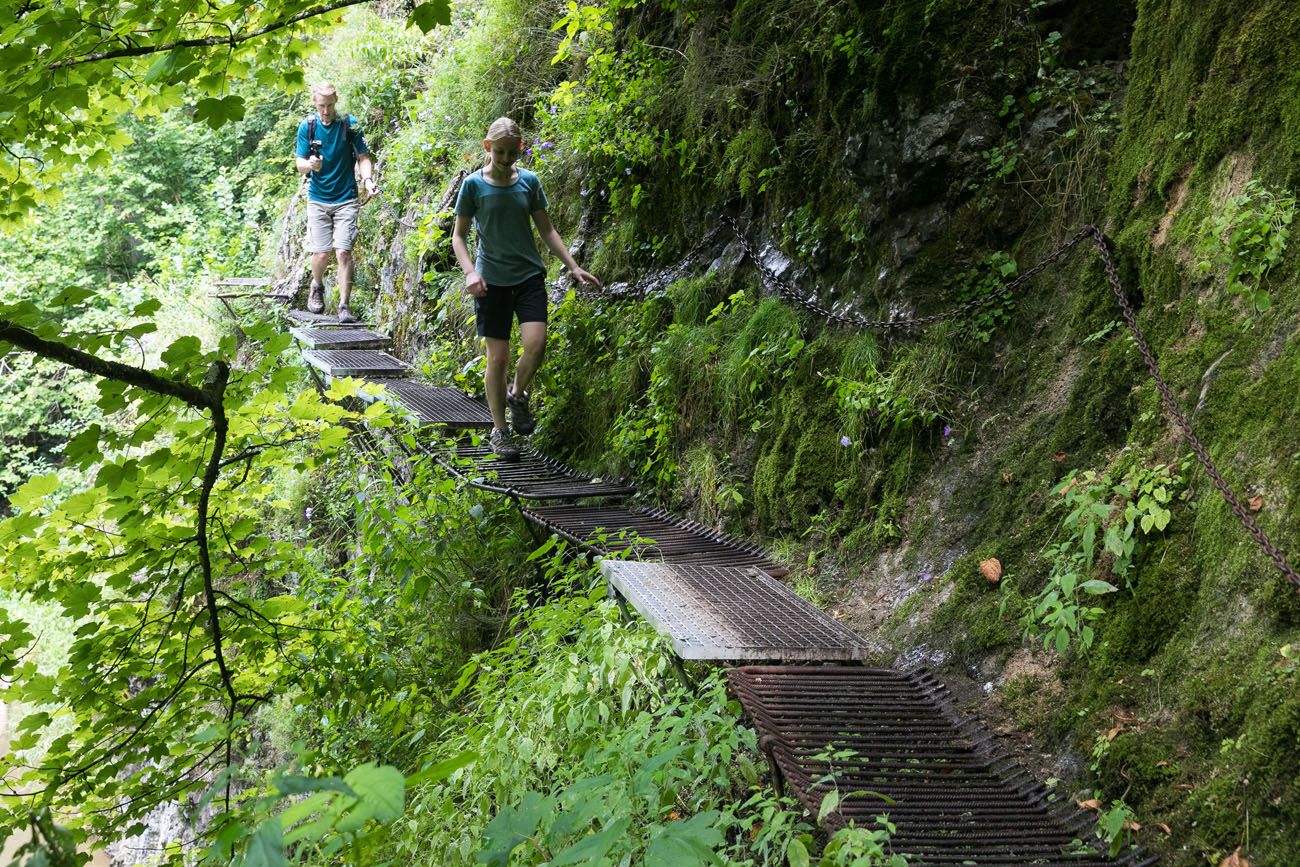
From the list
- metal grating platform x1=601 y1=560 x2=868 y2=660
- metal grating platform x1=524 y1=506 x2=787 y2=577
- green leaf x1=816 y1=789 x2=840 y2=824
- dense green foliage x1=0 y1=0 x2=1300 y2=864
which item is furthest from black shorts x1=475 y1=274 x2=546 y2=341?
green leaf x1=816 y1=789 x2=840 y2=824

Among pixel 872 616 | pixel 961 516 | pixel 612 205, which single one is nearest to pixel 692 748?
pixel 872 616

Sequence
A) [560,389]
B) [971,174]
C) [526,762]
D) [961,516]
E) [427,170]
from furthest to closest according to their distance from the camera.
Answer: [427,170] → [560,389] → [971,174] → [961,516] → [526,762]

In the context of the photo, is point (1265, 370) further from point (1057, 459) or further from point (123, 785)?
point (123, 785)

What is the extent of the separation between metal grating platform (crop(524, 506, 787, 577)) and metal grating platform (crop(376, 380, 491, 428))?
952mm

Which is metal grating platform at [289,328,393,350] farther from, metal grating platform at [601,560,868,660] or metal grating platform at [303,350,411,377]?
metal grating platform at [601,560,868,660]

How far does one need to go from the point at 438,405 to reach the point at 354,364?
1.41 metres

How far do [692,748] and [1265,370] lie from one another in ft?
6.09

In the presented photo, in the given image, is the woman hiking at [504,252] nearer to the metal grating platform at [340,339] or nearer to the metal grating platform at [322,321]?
the metal grating platform at [340,339]

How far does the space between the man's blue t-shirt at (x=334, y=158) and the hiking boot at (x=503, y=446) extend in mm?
3907

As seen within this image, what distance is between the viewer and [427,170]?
1040 centimetres

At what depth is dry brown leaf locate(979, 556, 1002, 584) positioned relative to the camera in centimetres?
330

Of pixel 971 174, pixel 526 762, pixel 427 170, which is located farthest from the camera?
pixel 427 170

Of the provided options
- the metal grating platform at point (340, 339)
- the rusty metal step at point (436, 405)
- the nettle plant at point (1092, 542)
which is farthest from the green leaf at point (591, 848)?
the metal grating platform at point (340, 339)

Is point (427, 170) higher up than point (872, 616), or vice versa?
point (427, 170)
